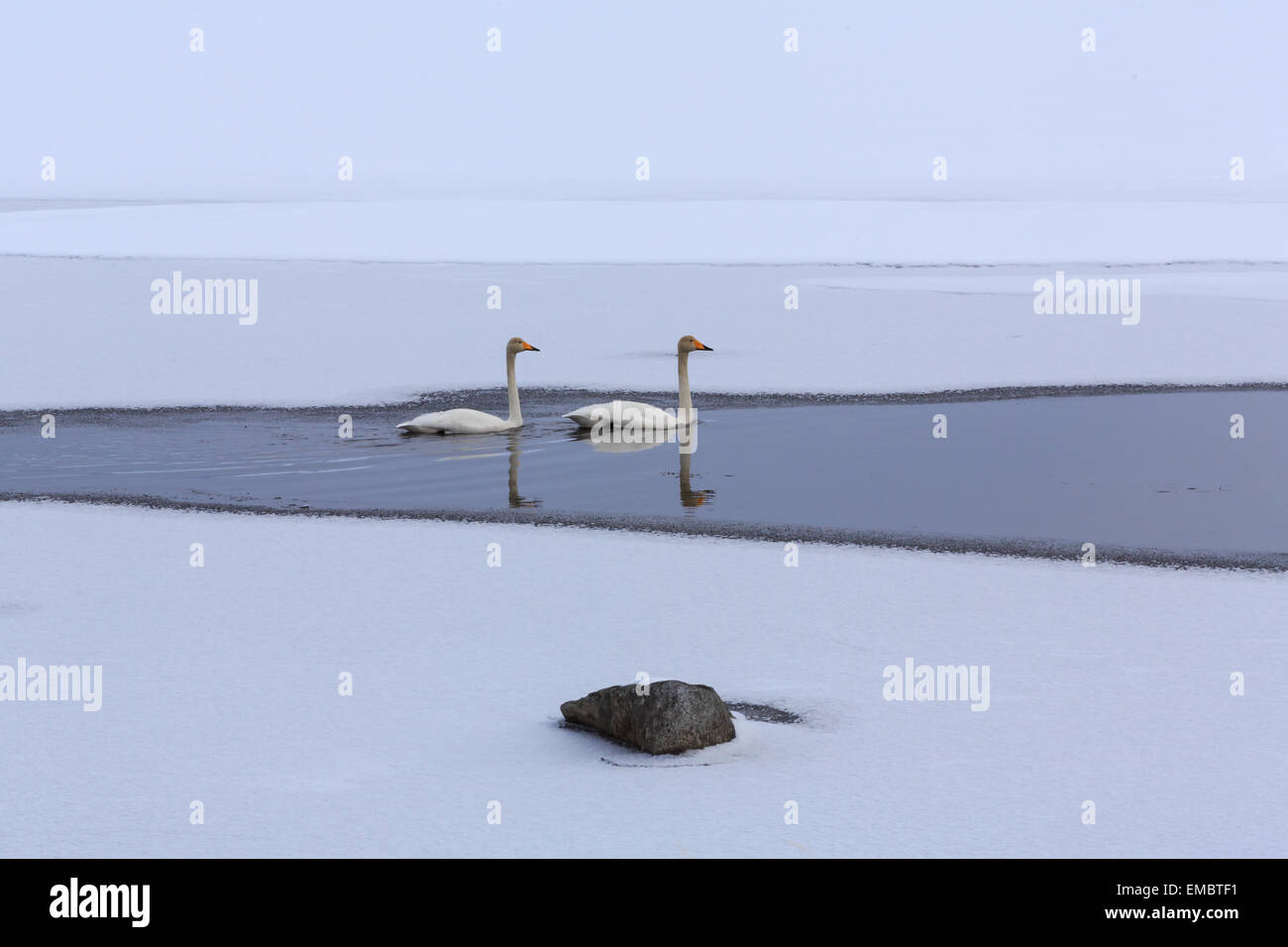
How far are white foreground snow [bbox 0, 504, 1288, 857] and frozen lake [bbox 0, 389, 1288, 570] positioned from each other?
78 cm

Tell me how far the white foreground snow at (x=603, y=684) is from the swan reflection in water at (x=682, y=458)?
120 cm

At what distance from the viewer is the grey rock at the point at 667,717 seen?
17.3ft

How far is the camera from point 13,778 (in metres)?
5.00

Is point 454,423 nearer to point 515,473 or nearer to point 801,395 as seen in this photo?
point 515,473

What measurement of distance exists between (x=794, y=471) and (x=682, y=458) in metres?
0.97

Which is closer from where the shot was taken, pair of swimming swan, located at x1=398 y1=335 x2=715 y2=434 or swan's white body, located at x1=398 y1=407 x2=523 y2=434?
pair of swimming swan, located at x1=398 y1=335 x2=715 y2=434

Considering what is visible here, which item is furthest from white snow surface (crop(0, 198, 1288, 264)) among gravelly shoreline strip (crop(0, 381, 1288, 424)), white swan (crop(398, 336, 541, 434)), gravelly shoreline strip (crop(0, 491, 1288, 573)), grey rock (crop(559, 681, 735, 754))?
grey rock (crop(559, 681, 735, 754))

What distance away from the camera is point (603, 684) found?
19.6 ft

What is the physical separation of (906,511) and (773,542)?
124 cm

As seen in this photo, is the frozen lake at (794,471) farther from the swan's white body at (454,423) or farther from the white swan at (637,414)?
the white swan at (637,414)

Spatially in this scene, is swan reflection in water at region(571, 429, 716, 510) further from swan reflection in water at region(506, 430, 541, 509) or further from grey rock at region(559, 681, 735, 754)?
grey rock at region(559, 681, 735, 754)

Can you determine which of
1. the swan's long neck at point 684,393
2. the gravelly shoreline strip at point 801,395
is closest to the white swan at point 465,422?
the swan's long neck at point 684,393

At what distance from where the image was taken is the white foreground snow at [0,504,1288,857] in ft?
15.1

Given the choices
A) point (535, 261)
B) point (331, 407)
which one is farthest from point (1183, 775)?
point (535, 261)
